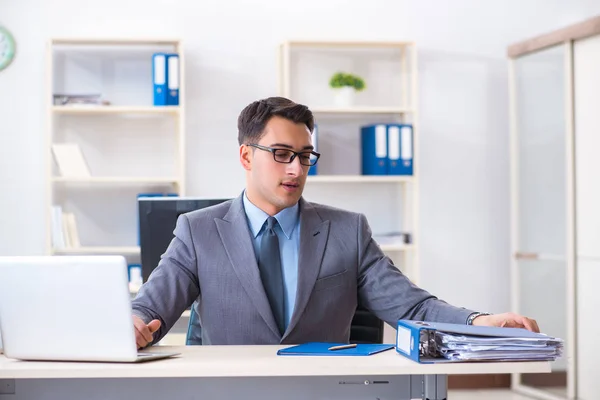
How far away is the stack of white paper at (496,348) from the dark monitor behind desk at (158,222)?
1617mm

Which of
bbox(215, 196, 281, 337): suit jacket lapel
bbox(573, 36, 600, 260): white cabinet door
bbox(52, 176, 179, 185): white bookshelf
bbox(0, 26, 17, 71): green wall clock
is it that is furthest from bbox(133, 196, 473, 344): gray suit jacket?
bbox(0, 26, 17, 71): green wall clock

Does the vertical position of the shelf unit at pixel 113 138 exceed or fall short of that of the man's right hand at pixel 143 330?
it exceeds it

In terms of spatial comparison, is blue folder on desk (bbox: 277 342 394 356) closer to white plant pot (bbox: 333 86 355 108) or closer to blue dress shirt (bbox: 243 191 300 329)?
blue dress shirt (bbox: 243 191 300 329)

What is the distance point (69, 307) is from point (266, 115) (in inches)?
33.1

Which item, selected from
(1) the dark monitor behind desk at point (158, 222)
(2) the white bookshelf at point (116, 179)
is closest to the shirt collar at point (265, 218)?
(1) the dark monitor behind desk at point (158, 222)

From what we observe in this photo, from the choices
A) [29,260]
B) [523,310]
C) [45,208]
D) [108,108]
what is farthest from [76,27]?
[29,260]

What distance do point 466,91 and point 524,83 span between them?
381 mm

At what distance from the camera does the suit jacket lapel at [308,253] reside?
7.49 ft

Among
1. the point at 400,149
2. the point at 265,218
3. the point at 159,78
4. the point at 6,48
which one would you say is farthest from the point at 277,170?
the point at 6,48

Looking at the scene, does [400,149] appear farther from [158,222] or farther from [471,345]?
[471,345]

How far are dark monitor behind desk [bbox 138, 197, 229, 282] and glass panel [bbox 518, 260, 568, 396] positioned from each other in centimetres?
239

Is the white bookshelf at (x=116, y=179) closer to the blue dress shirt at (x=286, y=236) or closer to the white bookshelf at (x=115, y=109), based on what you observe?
the white bookshelf at (x=115, y=109)

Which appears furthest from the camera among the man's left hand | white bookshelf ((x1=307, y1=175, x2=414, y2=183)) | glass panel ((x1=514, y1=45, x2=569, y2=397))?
white bookshelf ((x1=307, y1=175, x2=414, y2=183))

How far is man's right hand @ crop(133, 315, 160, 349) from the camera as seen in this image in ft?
6.40
